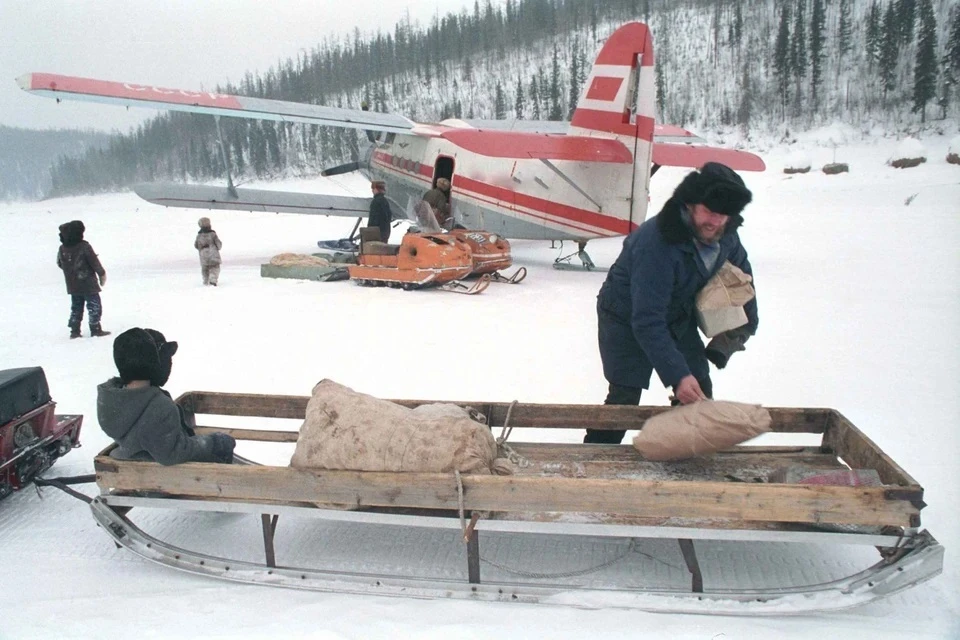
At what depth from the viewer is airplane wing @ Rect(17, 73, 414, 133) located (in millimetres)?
9828

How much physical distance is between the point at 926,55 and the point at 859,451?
9025 mm

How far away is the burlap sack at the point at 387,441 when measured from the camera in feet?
9.70

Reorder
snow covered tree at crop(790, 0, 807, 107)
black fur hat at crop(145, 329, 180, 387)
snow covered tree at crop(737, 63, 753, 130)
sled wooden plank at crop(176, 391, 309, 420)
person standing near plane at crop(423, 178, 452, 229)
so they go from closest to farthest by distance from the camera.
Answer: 1. black fur hat at crop(145, 329, 180, 387)
2. sled wooden plank at crop(176, 391, 309, 420)
3. person standing near plane at crop(423, 178, 452, 229)
4. snow covered tree at crop(790, 0, 807, 107)
5. snow covered tree at crop(737, 63, 753, 130)

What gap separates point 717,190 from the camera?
286 centimetres

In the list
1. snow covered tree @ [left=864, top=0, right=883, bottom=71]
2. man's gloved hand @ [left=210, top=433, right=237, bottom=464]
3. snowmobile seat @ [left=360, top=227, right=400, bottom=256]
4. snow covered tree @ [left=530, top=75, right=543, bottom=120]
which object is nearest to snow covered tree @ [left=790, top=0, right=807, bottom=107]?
snow covered tree @ [left=864, top=0, right=883, bottom=71]

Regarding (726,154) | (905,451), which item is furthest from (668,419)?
(726,154)

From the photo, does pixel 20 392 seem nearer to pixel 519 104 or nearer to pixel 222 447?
pixel 222 447

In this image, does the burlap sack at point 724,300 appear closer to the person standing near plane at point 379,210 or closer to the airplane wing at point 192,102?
the person standing near plane at point 379,210

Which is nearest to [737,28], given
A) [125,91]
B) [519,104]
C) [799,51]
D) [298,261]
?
[519,104]

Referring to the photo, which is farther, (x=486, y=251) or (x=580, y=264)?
(x=580, y=264)

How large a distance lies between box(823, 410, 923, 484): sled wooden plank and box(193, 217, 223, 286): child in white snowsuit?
33.7 feet

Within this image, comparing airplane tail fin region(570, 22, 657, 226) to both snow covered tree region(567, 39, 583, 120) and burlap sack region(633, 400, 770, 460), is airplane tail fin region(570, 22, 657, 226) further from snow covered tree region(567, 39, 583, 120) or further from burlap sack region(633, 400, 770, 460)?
snow covered tree region(567, 39, 583, 120)

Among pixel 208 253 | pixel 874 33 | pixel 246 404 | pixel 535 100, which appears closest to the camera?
pixel 246 404

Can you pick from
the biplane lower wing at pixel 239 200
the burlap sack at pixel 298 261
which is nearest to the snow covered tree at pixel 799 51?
the biplane lower wing at pixel 239 200
